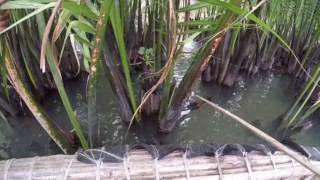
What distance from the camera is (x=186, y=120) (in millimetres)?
970

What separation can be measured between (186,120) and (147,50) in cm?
26

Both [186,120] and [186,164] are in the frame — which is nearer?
[186,164]

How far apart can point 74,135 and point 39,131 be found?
16 cm

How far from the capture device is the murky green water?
2.96 feet

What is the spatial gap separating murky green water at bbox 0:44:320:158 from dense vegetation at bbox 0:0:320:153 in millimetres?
39

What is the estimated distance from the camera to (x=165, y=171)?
654 mm

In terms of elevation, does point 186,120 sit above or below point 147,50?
below

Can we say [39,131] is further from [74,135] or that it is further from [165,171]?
[165,171]

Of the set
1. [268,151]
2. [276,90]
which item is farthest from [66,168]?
[276,90]

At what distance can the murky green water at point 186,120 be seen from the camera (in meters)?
0.90

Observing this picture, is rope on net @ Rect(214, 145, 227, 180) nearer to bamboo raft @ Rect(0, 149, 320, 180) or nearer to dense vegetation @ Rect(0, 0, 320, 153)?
bamboo raft @ Rect(0, 149, 320, 180)

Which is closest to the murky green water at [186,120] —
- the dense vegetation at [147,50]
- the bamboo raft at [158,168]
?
the dense vegetation at [147,50]

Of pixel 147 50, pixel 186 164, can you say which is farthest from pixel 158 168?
pixel 147 50

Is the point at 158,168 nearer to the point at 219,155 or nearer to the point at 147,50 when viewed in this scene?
the point at 219,155
